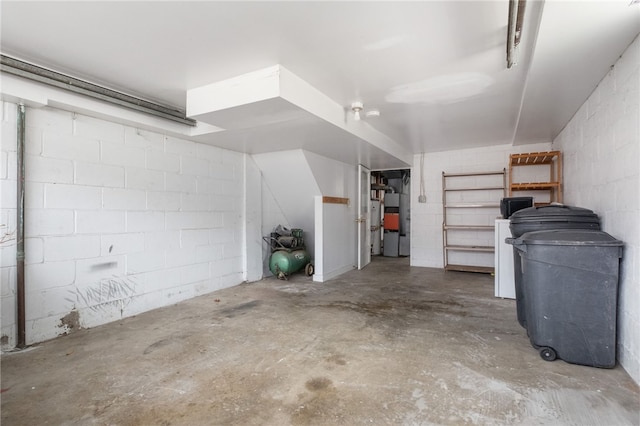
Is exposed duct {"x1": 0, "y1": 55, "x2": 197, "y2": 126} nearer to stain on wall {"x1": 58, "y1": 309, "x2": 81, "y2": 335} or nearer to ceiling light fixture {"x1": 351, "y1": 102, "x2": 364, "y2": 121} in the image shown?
ceiling light fixture {"x1": 351, "y1": 102, "x2": 364, "y2": 121}

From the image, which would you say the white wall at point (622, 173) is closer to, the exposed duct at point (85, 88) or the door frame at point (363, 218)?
the door frame at point (363, 218)

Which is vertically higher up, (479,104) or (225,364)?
(479,104)

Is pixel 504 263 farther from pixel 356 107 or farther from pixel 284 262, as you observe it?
pixel 284 262

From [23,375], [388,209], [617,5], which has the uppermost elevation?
[617,5]

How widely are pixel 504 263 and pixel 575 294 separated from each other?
1.91 metres

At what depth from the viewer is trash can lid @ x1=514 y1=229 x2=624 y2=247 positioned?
2.12m

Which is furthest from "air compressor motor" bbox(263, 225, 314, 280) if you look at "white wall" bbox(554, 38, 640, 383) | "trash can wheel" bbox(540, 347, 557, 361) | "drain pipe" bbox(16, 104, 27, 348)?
"white wall" bbox(554, 38, 640, 383)

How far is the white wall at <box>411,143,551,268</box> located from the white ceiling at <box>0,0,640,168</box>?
2.40 m

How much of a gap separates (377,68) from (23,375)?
11.2ft

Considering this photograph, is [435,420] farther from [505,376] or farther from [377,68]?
[377,68]

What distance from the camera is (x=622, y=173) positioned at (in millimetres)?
2189

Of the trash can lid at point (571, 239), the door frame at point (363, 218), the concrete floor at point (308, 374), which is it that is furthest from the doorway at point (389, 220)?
the trash can lid at point (571, 239)

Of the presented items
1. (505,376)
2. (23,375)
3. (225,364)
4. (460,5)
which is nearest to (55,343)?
(23,375)

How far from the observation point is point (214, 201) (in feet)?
14.4
